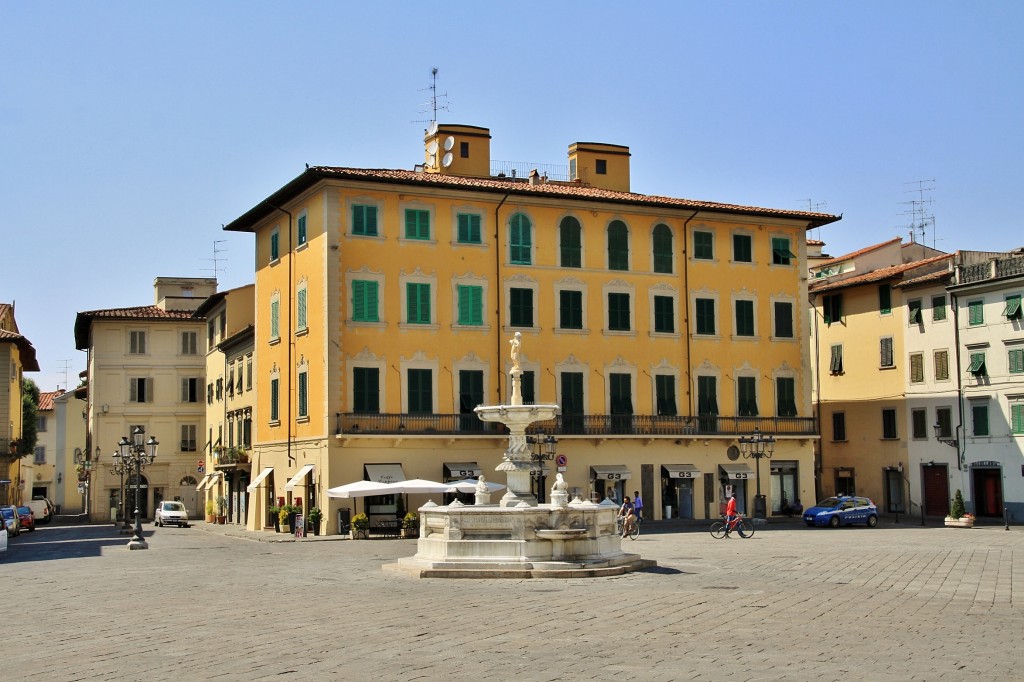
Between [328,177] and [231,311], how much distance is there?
20617mm

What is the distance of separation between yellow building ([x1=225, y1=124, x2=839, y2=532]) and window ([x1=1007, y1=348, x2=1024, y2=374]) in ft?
29.4

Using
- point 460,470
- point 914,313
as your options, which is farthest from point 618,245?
point 914,313

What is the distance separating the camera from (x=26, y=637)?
17.4 m

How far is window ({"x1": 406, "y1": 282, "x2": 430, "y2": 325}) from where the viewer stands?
49094 mm

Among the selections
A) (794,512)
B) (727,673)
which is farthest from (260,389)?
(727,673)

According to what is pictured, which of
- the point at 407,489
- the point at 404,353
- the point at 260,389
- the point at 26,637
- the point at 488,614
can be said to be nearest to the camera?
the point at 26,637

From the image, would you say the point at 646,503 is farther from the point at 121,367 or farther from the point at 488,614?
the point at 121,367

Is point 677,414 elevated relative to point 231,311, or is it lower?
lower

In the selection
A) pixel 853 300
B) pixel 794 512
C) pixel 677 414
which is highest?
pixel 853 300

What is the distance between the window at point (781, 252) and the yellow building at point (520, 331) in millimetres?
61

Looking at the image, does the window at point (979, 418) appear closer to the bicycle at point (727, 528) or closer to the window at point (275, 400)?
the bicycle at point (727, 528)

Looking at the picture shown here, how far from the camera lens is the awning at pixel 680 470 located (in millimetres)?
52562

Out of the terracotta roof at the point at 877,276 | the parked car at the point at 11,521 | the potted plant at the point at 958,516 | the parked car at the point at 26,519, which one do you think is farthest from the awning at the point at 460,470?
the parked car at the point at 26,519

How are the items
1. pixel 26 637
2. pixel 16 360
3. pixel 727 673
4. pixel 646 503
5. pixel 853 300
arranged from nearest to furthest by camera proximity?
pixel 727 673 < pixel 26 637 < pixel 646 503 < pixel 853 300 < pixel 16 360
